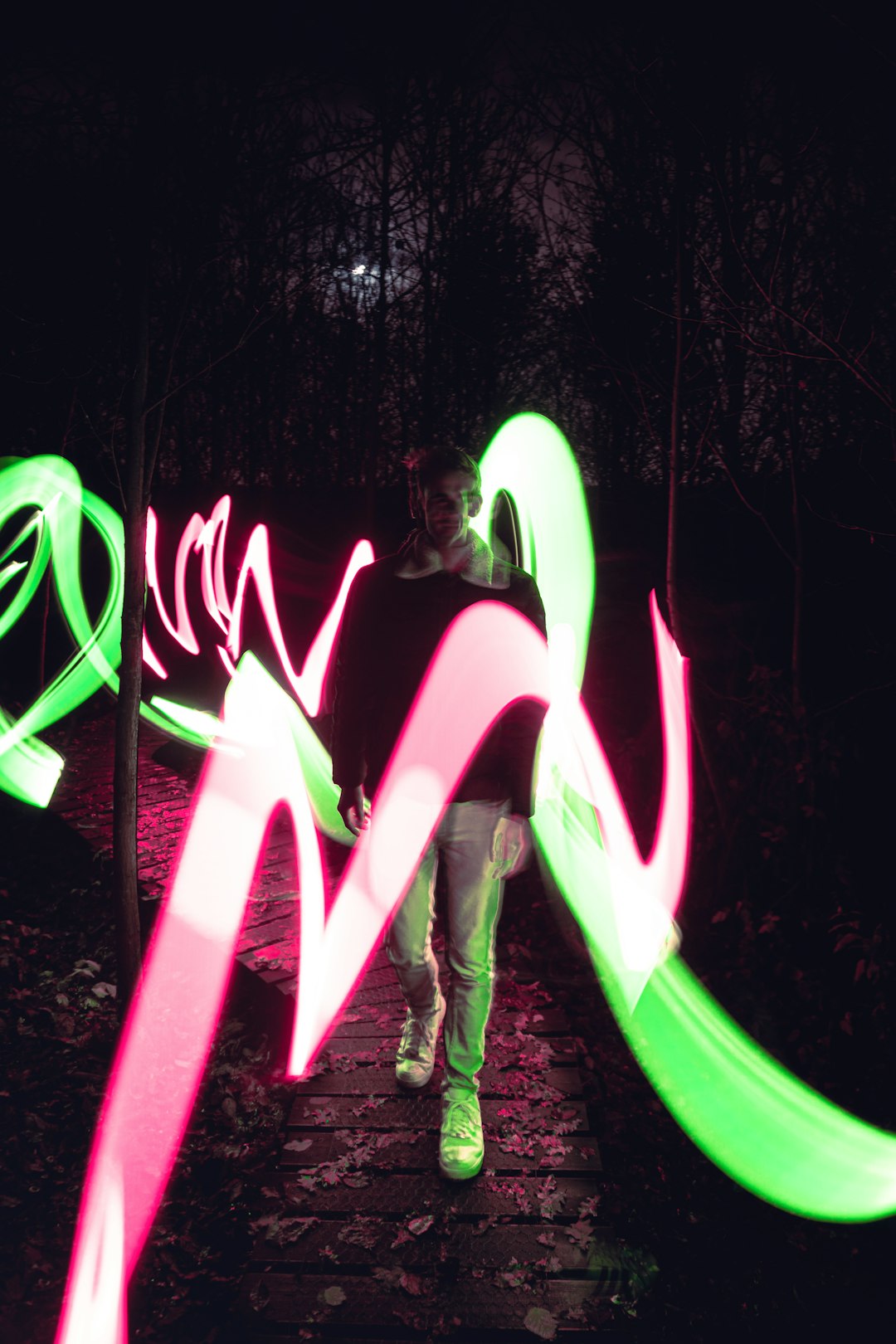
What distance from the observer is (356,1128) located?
3.17 meters

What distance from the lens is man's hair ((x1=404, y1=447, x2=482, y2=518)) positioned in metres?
2.69

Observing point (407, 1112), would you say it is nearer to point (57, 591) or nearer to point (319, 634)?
point (319, 634)

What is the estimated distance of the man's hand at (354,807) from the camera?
295cm

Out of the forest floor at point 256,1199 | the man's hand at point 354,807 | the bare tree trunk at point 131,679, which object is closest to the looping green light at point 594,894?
the forest floor at point 256,1199

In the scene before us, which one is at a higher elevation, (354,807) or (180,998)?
(354,807)

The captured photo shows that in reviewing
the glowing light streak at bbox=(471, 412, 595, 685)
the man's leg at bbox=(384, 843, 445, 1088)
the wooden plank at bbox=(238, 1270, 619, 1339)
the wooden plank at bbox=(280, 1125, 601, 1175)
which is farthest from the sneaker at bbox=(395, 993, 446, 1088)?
the glowing light streak at bbox=(471, 412, 595, 685)

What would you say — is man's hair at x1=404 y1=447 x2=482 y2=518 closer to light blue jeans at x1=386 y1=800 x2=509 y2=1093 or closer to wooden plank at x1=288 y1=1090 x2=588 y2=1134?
light blue jeans at x1=386 y1=800 x2=509 y2=1093

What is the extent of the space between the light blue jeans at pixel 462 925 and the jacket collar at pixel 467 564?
83 centimetres

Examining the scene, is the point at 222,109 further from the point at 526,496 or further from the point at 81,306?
the point at 526,496

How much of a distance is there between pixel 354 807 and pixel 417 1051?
49.8 inches

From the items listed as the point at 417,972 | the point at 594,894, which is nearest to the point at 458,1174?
the point at 417,972

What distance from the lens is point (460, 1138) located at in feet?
9.56

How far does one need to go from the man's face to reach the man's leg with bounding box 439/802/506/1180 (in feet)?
3.24

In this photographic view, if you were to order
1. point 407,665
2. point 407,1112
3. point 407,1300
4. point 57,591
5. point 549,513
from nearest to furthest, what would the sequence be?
point 407,1300 → point 407,665 → point 407,1112 → point 549,513 → point 57,591
